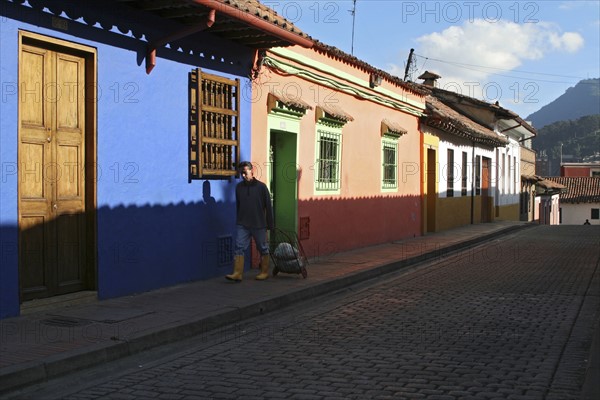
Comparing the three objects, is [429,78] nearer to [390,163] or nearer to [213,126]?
[390,163]

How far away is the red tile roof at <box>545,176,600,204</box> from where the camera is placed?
57.9 m

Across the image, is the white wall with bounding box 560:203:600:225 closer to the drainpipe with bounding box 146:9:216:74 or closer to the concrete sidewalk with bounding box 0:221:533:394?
the concrete sidewalk with bounding box 0:221:533:394

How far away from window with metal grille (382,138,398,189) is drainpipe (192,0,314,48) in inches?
246

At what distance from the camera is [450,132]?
22.1 meters

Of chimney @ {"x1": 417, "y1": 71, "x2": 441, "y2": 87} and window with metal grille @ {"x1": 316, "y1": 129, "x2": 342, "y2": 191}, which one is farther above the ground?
chimney @ {"x1": 417, "y1": 71, "x2": 441, "y2": 87}

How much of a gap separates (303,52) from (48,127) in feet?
19.0

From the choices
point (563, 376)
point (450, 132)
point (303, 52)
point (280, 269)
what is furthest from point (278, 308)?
point (450, 132)

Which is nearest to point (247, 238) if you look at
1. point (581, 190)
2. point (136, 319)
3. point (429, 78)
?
point (136, 319)

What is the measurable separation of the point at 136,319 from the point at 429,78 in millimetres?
25875

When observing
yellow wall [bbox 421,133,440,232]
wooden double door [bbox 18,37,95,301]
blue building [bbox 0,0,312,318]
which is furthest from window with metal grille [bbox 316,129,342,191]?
yellow wall [bbox 421,133,440,232]

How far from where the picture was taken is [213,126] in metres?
9.86

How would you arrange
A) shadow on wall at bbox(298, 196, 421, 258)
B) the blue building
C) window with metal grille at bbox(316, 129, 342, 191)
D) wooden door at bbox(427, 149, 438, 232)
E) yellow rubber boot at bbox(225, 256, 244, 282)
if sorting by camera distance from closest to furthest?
the blue building → yellow rubber boot at bbox(225, 256, 244, 282) → shadow on wall at bbox(298, 196, 421, 258) → window with metal grille at bbox(316, 129, 342, 191) → wooden door at bbox(427, 149, 438, 232)

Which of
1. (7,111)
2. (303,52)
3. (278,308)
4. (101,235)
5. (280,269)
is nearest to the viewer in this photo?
(7,111)

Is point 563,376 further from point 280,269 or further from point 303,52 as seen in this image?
point 303,52
